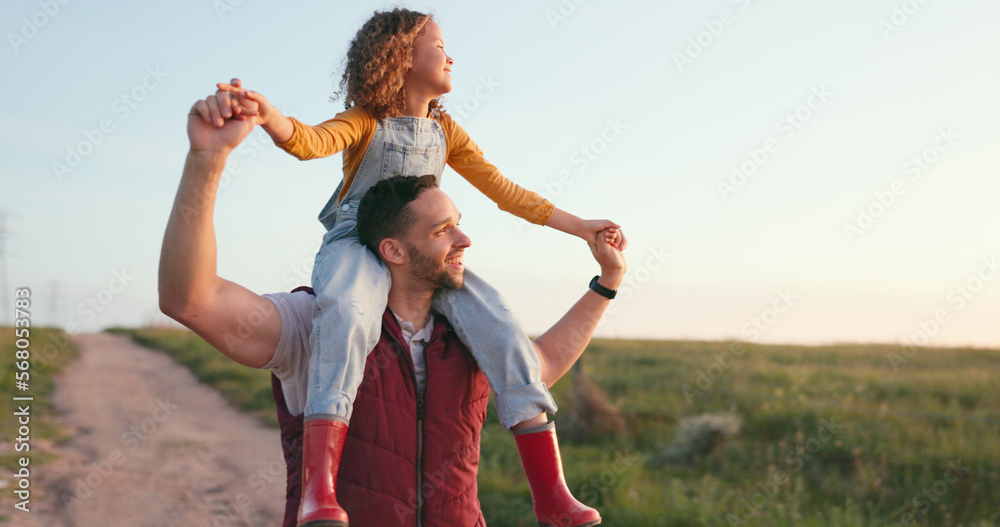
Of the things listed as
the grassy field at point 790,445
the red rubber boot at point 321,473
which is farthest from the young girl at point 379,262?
the grassy field at point 790,445

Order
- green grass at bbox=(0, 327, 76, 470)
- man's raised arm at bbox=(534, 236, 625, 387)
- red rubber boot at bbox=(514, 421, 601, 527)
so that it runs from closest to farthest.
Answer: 1. red rubber boot at bbox=(514, 421, 601, 527)
2. man's raised arm at bbox=(534, 236, 625, 387)
3. green grass at bbox=(0, 327, 76, 470)

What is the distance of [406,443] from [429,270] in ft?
1.51

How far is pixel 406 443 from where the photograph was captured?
2016 mm

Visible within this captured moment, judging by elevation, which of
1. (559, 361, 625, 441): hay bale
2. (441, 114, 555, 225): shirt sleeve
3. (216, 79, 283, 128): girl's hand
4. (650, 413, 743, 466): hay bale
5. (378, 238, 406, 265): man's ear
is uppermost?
(216, 79, 283, 128): girl's hand

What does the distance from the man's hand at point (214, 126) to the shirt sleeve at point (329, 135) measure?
202 millimetres

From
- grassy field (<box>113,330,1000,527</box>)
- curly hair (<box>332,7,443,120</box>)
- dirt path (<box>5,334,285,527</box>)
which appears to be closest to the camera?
curly hair (<box>332,7,443,120</box>)

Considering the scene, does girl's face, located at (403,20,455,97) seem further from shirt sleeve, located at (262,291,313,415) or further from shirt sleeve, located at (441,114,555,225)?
shirt sleeve, located at (262,291,313,415)

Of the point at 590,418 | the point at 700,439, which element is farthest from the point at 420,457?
the point at 590,418

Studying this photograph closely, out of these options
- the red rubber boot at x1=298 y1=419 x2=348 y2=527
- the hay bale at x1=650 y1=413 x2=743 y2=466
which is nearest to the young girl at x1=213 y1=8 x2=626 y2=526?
the red rubber boot at x1=298 y1=419 x2=348 y2=527

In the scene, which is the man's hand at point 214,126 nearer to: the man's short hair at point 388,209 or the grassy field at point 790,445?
the man's short hair at point 388,209

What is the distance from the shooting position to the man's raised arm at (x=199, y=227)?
1584 millimetres

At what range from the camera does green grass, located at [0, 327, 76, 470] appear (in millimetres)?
8391

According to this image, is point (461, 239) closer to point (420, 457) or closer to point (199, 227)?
point (420, 457)

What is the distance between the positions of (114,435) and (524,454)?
8.56 metres
